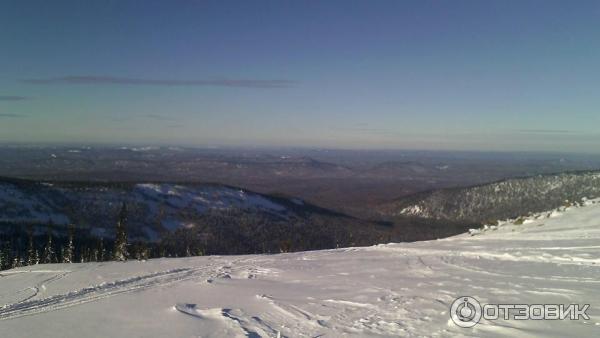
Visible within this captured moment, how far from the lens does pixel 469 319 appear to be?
8.23 m

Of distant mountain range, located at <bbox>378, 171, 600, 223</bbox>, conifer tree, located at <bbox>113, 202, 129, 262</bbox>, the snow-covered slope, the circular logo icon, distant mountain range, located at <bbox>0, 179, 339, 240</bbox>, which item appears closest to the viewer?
the circular logo icon

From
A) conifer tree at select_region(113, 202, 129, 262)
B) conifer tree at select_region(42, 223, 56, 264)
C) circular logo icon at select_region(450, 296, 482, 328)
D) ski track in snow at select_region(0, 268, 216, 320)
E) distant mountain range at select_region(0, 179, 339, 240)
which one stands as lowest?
distant mountain range at select_region(0, 179, 339, 240)

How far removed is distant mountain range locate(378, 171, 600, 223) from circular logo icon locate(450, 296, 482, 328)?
115 metres

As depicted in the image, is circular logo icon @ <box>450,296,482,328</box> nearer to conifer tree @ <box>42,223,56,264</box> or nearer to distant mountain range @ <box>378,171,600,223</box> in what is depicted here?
conifer tree @ <box>42,223,56,264</box>

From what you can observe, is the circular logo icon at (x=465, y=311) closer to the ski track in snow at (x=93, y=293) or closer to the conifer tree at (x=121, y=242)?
the ski track in snow at (x=93, y=293)

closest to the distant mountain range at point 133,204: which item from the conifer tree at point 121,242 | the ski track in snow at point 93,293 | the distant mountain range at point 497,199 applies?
the distant mountain range at point 497,199

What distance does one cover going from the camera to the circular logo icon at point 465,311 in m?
8.09

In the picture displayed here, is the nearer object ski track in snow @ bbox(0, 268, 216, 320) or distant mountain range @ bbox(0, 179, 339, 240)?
ski track in snow @ bbox(0, 268, 216, 320)

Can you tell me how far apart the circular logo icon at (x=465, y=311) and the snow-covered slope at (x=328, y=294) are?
Answer: 7.2 inches

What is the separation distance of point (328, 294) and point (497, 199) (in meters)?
154

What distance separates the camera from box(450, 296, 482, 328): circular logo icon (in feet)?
26.5

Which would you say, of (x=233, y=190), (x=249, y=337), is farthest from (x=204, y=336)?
(x=233, y=190)

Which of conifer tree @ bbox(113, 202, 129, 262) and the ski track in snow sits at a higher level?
the ski track in snow

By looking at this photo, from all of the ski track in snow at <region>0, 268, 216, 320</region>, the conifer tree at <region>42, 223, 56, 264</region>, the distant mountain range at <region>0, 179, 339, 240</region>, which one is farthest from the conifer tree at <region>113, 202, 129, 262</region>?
the distant mountain range at <region>0, 179, 339, 240</region>
